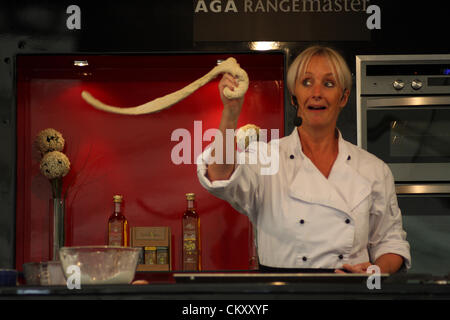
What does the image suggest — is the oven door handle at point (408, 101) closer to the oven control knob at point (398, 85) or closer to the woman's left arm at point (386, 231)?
the oven control knob at point (398, 85)

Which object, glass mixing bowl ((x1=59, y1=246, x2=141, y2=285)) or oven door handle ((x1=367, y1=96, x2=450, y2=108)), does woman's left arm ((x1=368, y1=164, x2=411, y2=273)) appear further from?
glass mixing bowl ((x1=59, y1=246, x2=141, y2=285))

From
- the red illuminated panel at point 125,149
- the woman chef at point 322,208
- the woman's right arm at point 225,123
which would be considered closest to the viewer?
the woman's right arm at point 225,123

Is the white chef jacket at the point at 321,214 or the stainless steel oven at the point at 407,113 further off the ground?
the stainless steel oven at the point at 407,113

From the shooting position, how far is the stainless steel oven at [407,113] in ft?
8.08

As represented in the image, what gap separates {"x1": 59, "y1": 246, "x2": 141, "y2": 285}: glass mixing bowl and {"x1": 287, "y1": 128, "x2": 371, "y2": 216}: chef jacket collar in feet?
2.94

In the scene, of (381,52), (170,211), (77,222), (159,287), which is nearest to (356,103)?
(381,52)

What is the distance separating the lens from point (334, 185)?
6.63 feet

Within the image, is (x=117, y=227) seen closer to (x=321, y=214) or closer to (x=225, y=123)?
(x=321, y=214)

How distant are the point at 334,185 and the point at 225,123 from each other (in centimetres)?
62

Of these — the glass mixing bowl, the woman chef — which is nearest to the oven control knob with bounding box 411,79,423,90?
the woman chef

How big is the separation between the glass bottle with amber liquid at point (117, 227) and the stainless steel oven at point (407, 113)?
1.01 m

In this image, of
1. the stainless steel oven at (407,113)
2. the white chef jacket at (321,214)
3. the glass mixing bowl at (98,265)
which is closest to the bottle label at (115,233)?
the white chef jacket at (321,214)

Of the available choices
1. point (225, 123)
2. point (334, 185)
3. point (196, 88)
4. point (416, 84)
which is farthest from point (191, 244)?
point (196, 88)

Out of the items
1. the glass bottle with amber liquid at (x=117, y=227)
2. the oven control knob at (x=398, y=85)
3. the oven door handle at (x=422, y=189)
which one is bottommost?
the glass bottle with amber liquid at (x=117, y=227)
